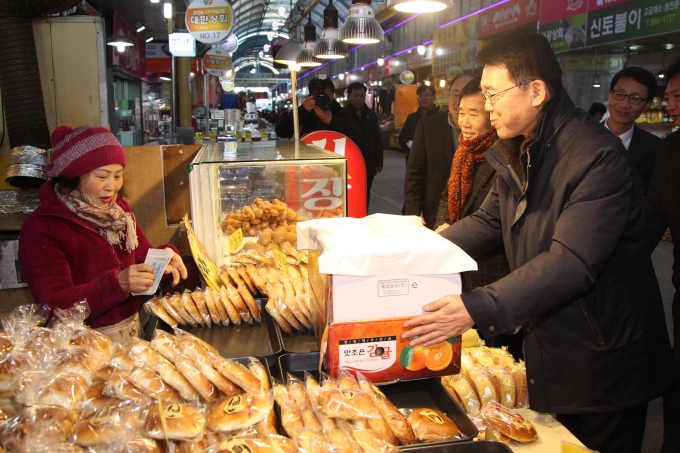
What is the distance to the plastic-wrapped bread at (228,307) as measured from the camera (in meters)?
2.22

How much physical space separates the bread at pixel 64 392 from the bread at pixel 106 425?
62 mm

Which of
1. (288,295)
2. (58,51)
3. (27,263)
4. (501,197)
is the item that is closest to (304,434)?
(288,295)

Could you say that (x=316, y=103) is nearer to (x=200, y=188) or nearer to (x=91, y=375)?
(x=200, y=188)

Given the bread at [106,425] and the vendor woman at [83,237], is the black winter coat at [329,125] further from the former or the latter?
the bread at [106,425]

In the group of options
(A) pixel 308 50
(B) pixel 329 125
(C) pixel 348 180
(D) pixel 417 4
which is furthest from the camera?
(A) pixel 308 50

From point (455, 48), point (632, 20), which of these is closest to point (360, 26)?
point (632, 20)

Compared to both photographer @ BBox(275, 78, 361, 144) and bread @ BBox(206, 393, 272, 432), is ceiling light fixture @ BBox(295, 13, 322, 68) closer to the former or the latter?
photographer @ BBox(275, 78, 361, 144)

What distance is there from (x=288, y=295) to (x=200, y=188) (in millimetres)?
973

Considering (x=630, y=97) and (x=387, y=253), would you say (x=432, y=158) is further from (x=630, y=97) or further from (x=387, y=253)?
(x=387, y=253)

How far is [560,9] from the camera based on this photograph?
1048 cm

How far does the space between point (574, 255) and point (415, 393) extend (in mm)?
664

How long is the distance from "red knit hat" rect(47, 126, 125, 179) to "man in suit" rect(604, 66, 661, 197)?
3.37 meters

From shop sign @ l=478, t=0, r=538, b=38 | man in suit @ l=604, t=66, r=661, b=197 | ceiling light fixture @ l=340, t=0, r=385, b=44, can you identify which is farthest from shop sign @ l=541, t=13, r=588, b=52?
man in suit @ l=604, t=66, r=661, b=197

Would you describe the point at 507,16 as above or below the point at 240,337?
above
